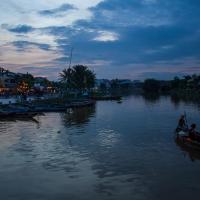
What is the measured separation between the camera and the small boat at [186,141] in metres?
28.6

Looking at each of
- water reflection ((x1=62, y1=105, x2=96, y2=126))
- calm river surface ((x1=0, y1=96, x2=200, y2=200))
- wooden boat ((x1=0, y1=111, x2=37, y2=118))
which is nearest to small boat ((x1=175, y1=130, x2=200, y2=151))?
calm river surface ((x1=0, y1=96, x2=200, y2=200))

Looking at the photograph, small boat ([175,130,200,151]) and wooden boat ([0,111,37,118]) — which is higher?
wooden boat ([0,111,37,118])

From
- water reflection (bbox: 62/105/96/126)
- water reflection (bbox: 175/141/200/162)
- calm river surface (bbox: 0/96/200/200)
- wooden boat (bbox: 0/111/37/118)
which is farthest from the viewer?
wooden boat (bbox: 0/111/37/118)

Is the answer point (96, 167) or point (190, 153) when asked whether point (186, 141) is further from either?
point (96, 167)

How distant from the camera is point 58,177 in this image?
21484 mm

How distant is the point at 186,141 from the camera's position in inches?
1187

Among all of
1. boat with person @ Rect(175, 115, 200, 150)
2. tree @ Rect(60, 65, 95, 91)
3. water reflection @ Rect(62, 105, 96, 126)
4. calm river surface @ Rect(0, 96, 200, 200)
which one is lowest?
calm river surface @ Rect(0, 96, 200, 200)

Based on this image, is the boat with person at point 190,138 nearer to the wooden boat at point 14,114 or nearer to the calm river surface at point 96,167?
the calm river surface at point 96,167

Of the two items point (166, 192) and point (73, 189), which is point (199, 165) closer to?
point (166, 192)

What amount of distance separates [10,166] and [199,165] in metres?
12.0

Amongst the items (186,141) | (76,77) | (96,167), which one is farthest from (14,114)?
(76,77)

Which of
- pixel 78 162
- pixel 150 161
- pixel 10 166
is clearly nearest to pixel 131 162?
pixel 150 161

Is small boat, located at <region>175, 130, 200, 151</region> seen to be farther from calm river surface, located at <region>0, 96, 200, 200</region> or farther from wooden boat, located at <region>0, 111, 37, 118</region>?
wooden boat, located at <region>0, 111, 37, 118</region>

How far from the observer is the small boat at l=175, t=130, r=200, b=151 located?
28578 mm
